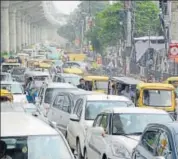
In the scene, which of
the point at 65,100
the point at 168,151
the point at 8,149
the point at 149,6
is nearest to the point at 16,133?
the point at 8,149

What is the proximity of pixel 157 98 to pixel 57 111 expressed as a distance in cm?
294

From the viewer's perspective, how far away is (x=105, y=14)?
56.4m

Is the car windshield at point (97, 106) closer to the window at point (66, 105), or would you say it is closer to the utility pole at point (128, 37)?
the window at point (66, 105)

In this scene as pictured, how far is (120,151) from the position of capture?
9297 millimetres

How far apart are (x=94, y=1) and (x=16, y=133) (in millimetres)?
107627

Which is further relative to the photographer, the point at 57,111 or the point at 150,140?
the point at 57,111

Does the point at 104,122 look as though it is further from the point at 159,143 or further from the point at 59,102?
the point at 59,102

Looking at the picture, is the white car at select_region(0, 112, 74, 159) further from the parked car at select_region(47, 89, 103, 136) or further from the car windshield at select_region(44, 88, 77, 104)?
the car windshield at select_region(44, 88, 77, 104)

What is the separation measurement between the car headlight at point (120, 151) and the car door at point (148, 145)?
2.03 feet

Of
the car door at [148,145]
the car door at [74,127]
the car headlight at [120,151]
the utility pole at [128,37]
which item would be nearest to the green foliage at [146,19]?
the utility pole at [128,37]

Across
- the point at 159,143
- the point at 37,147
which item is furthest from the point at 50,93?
the point at 37,147

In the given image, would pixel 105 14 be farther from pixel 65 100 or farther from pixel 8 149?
pixel 8 149

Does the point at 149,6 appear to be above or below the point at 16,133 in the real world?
above

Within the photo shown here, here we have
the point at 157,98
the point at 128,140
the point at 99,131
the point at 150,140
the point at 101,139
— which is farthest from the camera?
the point at 157,98
